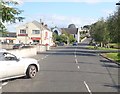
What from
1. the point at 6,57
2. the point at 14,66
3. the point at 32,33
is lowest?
the point at 14,66

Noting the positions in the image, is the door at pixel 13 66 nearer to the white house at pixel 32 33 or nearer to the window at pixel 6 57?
the window at pixel 6 57

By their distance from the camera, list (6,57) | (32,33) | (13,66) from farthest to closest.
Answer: (32,33) < (6,57) < (13,66)

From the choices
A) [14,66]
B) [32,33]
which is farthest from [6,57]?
[32,33]

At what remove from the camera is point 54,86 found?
13398mm

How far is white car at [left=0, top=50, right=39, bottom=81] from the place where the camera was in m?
14.3

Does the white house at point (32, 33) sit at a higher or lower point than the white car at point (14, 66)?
higher

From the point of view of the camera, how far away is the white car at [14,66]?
14.3 metres

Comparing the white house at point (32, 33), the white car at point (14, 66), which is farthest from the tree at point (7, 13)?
the white house at point (32, 33)

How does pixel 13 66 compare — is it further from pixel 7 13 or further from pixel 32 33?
pixel 32 33

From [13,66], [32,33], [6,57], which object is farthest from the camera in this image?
[32,33]

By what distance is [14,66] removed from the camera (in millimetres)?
14859

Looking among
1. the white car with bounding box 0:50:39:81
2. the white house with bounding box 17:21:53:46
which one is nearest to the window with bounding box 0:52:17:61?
the white car with bounding box 0:50:39:81

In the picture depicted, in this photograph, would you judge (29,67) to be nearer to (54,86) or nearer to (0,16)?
(54,86)

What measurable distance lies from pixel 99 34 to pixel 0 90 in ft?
225
